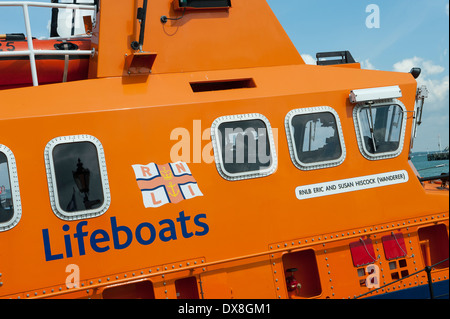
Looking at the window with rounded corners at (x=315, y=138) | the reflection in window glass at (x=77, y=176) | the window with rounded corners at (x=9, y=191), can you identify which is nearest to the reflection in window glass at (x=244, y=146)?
the window with rounded corners at (x=315, y=138)

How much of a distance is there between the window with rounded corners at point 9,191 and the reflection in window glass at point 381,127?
3.44 metres

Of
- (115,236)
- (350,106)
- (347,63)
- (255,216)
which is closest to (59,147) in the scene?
(115,236)

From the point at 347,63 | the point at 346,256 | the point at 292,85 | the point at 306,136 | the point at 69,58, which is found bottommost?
the point at 346,256

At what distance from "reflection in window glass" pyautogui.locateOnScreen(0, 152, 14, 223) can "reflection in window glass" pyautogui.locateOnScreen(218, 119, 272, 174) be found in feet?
6.28

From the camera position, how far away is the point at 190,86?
15.3 feet

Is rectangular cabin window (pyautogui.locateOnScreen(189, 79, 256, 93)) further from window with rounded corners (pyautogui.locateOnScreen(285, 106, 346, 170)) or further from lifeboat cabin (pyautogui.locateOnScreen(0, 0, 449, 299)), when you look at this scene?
window with rounded corners (pyautogui.locateOnScreen(285, 106, 346, 170))

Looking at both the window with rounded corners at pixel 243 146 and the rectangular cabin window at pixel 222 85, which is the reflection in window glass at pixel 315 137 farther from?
the rectangular cabin window at pixel 222 85

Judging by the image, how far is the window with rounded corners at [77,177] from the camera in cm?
397

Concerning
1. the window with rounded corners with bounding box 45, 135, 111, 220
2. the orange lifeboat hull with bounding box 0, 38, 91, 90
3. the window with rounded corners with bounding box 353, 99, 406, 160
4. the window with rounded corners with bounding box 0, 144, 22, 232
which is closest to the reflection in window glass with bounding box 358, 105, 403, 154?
the window with rounded corners with bounding box 353, 99, 406, 160

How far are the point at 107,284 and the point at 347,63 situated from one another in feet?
12.7

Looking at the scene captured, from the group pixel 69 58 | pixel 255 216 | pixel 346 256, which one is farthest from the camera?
pixel 69 58

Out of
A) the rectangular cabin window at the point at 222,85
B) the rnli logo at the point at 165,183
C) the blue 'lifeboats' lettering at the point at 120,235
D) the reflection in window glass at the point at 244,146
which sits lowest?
the blue 'lifeboats' lettering at the point at 120,235

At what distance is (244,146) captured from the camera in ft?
14.9

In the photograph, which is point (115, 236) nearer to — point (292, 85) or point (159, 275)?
point (159, 275)
